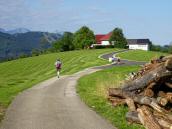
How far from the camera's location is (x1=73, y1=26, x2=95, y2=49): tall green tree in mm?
141625

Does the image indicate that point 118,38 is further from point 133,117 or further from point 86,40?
point 133,117

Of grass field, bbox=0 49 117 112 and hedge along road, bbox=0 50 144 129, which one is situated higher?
hedge along road, bbox=0 50 144 129

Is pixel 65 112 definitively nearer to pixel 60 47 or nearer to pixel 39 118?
pixel 39 118

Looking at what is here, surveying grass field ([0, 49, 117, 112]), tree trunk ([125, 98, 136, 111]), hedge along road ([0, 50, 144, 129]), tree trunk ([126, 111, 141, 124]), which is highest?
tree trunk ([125, 98, 136, 111])

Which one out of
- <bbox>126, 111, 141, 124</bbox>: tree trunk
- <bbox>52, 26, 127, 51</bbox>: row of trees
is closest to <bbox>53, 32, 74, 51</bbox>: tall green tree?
<bbox>52, 26, 127, 51</bbox>: row of trees

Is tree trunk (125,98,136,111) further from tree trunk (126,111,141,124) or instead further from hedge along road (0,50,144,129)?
hedge along road (0,50,144,129)

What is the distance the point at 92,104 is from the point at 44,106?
217 cm

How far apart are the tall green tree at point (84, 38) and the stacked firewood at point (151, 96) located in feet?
408

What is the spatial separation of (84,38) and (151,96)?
127m

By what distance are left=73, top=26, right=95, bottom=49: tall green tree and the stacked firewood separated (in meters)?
124

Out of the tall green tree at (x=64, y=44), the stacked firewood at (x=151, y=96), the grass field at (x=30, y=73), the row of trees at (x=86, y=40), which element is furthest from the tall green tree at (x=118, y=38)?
the stacked firewood at (x=151, y=96)

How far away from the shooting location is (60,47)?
520 ft

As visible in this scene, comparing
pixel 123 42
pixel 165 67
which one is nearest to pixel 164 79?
pixel 165 67

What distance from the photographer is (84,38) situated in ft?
466
